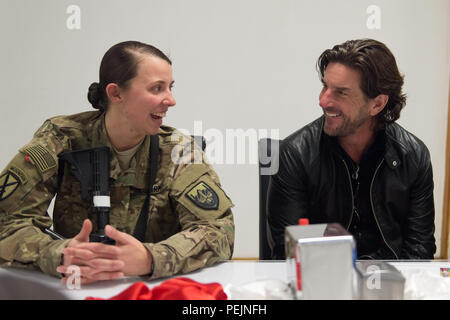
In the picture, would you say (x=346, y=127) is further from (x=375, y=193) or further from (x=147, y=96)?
(x=147, y=96)

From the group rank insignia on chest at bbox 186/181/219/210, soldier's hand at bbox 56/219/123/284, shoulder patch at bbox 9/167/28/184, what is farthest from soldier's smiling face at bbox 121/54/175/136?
soldier's hand at bbox 56/219/123/284

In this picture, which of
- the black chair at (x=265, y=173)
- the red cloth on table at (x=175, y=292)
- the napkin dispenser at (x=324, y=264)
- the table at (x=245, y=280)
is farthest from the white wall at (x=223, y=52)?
the napkin dispenser at (x=324, y=264)

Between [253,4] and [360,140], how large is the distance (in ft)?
2.79

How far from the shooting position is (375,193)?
196cm

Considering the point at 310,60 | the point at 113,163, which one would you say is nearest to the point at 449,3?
the point at 310,60

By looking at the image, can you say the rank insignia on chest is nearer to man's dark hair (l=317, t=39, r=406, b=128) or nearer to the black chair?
the black chair

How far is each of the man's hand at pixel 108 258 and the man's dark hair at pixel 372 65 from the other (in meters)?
1.15

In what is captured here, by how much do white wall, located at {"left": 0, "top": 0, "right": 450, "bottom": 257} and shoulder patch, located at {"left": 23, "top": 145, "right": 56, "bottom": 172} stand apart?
33.2 inches

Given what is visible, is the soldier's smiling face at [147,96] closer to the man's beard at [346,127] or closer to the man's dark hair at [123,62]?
the man's dark hair at [123,62]

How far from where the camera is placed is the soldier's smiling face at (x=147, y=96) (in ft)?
5.61

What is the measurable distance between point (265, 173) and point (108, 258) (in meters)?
0.81

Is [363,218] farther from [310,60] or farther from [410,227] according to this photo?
[310,60]

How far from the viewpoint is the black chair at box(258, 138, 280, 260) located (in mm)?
1910

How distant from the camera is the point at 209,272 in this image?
1.39 m
